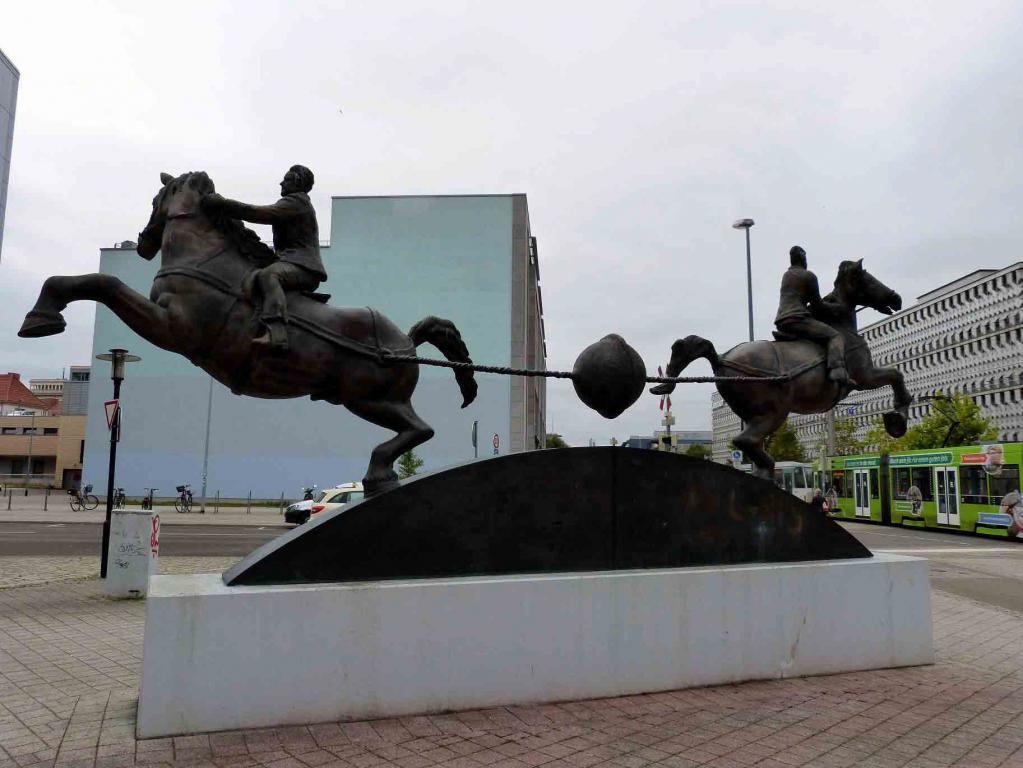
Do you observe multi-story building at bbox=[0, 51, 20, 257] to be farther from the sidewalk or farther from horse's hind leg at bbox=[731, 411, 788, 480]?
horse's hind leg at bbox=[731, 411, 788, 480]

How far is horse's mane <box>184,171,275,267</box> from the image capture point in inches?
207

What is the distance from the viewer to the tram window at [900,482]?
90.3ft

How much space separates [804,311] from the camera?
6.91 meters

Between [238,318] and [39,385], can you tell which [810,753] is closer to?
[238,318]

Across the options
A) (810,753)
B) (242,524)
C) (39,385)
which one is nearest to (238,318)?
(810,753)

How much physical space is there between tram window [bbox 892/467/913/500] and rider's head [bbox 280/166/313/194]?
27.7m

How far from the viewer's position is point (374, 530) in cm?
457

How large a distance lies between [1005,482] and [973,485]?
1.36 meters

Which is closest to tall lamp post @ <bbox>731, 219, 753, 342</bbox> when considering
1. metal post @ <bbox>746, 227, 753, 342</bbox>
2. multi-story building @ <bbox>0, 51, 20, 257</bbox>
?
metal post @ <bbox>746, 227, 753, 342</bbox>

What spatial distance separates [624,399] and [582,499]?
0.80m

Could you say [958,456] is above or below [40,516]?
above

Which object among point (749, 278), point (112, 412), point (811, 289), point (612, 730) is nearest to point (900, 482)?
point (749, 278)

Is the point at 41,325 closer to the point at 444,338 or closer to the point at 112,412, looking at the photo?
the point at 444,338

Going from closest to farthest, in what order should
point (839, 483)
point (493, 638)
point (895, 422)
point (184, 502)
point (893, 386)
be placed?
1. point (493, 638)
2. point (893, 386)
3. point (895, 422)
4. point (184, 502)
5. point (839, 483)
